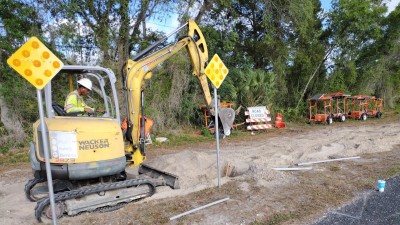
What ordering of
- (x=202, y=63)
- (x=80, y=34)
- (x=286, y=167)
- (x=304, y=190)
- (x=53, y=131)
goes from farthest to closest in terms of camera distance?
(x=80, y=34)
(x=286, y=167)
(x=202, y=63)
(x=304, y=190)
(x=53, y=131)

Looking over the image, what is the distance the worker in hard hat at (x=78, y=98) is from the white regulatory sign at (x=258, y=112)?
10.3 m

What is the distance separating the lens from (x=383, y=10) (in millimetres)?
20609

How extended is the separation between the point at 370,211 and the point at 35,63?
5.16m

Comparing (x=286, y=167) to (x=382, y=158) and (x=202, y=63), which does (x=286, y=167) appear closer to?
(x=382, y=158)

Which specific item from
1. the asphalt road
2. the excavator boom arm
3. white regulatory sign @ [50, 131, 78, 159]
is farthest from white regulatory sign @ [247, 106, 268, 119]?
white regulatory sign @ [50, 131, 78, 159]

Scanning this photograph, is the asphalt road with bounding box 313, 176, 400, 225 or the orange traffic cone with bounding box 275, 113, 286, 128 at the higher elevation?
the orange traffic cone with bounding box 275, 113, 286, 128

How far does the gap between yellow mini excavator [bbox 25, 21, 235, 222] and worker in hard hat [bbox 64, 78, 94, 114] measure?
0.12 m

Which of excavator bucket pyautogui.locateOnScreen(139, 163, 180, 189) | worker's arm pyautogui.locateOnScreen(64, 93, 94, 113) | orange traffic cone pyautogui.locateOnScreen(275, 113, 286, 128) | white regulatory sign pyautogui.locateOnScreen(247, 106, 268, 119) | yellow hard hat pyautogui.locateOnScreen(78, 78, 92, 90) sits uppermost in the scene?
yellow hard hat pyautogui.locateOnScreen(78, 78, 92, 90)

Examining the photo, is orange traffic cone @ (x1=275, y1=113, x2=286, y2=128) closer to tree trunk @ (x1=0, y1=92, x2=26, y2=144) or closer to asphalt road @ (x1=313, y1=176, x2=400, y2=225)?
asphalt road @ (x1=313, y1=176, x2=400, y2=225)

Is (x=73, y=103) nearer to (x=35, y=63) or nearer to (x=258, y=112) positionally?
(x=35, y=63)

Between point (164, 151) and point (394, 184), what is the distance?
6.67 m

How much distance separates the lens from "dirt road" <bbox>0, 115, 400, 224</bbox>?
14.6 feet

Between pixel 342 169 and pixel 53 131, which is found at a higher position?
pixel 53 131

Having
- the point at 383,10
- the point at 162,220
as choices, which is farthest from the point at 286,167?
the point at 383,10
